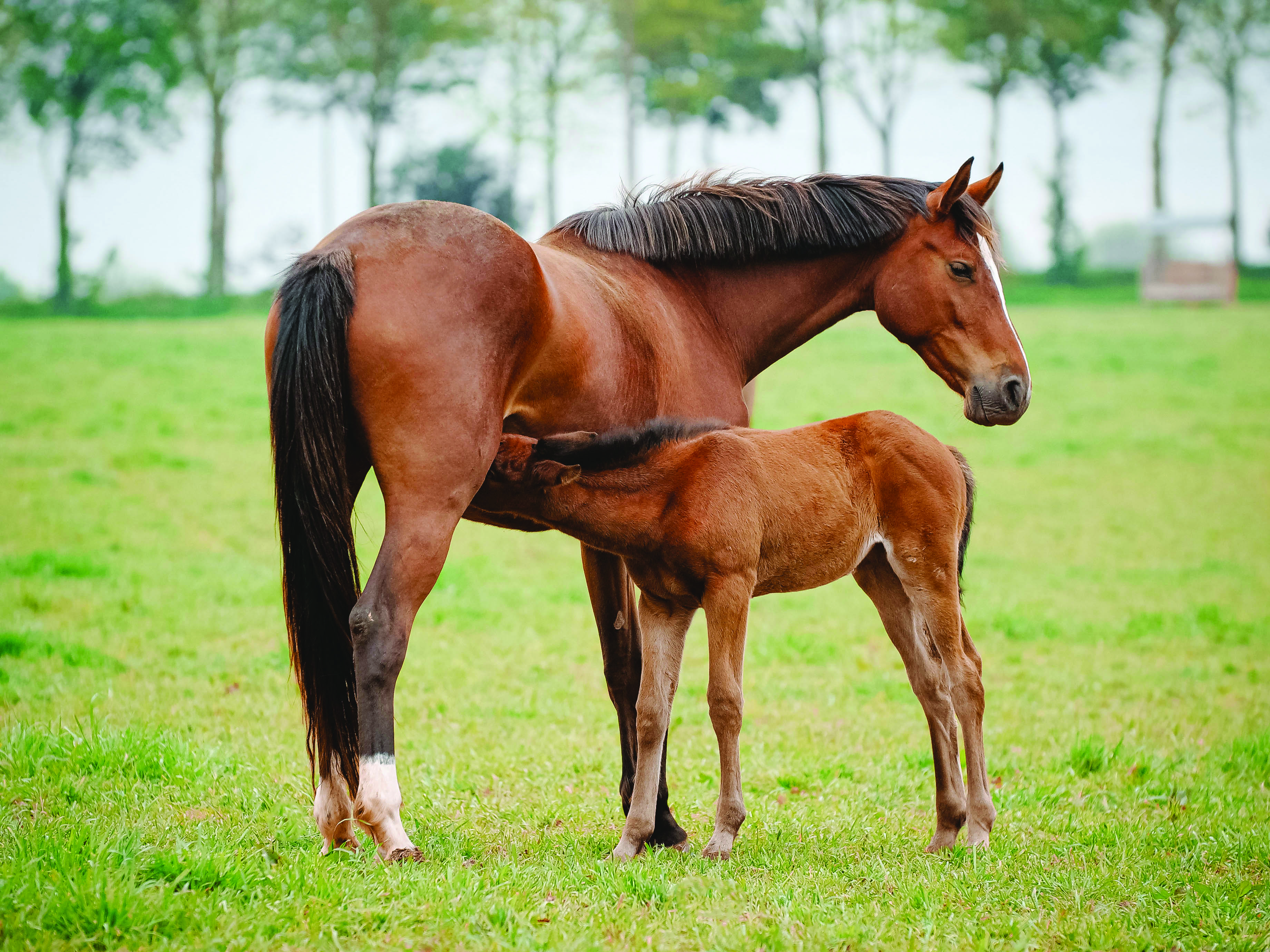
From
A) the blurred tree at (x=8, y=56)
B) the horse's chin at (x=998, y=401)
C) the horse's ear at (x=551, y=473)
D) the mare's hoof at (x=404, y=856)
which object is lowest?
the mare's hoof at (x=404, y=856)

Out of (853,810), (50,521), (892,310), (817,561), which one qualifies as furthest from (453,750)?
(50,521)

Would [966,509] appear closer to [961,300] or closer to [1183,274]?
[961,300]

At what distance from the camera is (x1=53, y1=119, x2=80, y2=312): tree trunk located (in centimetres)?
3155

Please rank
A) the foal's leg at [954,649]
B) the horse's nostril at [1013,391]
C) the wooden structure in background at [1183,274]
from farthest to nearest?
1. the wooden structure in background at [1183,274]
2. the horse's nostril at [1013,391]
3. the foal's leg at [954,649]

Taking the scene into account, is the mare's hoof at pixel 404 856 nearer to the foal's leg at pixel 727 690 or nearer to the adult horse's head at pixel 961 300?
the foal's leg at pixel 727 690

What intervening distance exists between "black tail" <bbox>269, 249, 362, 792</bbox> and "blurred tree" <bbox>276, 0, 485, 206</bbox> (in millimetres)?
31902

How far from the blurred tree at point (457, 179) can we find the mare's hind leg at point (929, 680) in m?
27.2

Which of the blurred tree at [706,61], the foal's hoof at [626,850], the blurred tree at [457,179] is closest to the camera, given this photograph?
the foal's hoof at [626,850]

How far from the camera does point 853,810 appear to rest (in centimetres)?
531

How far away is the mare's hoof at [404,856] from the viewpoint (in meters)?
3.83

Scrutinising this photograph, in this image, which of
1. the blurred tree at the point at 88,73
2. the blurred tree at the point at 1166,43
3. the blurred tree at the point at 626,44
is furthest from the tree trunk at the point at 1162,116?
the blurred tree at the point at 88,73

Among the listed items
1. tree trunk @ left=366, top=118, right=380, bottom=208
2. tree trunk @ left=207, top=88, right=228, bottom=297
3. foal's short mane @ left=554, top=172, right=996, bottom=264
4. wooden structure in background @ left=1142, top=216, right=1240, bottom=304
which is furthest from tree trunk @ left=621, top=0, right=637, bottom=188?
foal's short mane @ left=554, top=172, right=996, bottom=264

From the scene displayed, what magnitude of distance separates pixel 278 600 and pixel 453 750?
4320mm

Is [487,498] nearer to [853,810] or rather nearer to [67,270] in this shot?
[853,810]
